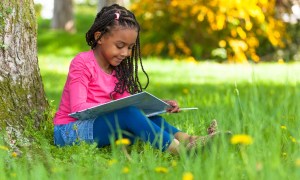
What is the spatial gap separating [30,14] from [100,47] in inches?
22.3

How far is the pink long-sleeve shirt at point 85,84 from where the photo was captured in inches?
173

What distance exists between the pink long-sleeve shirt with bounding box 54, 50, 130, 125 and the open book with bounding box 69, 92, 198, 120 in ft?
0.38

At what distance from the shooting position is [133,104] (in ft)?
13.8

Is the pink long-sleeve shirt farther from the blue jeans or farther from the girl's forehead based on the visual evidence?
the girl's forehead

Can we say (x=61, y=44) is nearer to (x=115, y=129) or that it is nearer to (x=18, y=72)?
(x=18, y=72)

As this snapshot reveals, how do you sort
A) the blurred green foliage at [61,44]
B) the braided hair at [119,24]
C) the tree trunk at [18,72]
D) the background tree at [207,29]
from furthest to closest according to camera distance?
the blurred green foliage at [61,44]
the background tree at [207,29]
the braided hair at [119,24]
the tree trunk at [18,72]

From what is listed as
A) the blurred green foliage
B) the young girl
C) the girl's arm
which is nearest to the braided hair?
the young girl

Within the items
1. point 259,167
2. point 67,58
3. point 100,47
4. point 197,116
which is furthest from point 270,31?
point 259,167

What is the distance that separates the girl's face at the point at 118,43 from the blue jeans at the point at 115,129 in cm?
44

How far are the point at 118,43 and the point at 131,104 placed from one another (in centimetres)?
52

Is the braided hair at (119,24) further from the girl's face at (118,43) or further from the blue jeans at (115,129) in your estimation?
the blue jeans at (115,129)

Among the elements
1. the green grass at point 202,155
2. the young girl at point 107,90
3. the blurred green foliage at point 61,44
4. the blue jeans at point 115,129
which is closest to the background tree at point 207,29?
the blurred green foliage at point 61,44

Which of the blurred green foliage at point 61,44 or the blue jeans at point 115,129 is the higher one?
the blurred green foliage at point 61,44

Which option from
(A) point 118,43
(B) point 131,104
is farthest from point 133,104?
(A) point 118,43
